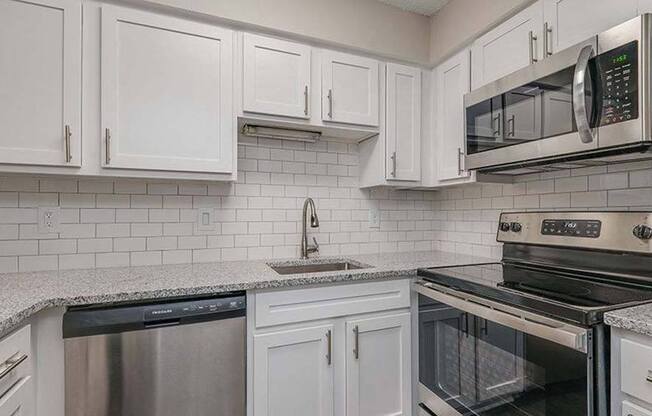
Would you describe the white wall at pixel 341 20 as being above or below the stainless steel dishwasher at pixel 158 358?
above

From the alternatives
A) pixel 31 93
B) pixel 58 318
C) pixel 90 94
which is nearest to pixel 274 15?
pixel 90 94

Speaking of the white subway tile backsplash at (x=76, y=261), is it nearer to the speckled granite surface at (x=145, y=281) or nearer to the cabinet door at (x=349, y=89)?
the speckled granite surface at (x=145, y=281)

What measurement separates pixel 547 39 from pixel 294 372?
1.83 metres

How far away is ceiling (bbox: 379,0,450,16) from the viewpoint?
218 cm

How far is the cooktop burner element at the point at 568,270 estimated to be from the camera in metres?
1.17

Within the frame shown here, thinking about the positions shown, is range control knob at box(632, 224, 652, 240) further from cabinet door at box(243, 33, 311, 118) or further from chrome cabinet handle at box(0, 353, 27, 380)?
chrome cabinet handle at box(0, 353, 27, 380)

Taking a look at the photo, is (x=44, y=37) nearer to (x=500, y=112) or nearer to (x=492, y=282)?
(x=500, y=112)

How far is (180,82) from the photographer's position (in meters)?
1.72

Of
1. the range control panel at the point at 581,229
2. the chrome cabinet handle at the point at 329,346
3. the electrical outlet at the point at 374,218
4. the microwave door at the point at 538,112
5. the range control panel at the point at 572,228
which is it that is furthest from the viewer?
the electrical outlet at the point at 374,218

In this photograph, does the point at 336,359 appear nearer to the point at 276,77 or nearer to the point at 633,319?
the point at 633,319

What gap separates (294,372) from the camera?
1595mm

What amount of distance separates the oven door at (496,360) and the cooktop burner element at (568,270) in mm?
52

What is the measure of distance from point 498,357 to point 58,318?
161 cm

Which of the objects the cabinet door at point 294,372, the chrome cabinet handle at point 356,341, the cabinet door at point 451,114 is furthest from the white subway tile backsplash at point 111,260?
the cabinet door at point 451,114
